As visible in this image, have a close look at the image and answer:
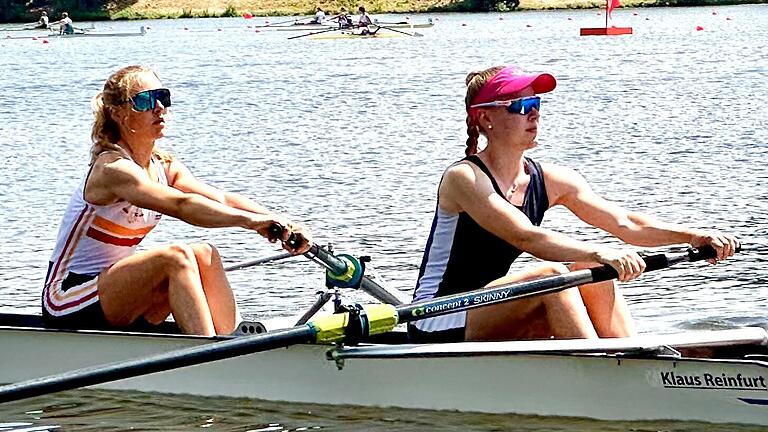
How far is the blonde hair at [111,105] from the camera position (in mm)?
6992

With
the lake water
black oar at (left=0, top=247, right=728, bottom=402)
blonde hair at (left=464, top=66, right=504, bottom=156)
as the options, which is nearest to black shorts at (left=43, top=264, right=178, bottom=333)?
the lake water

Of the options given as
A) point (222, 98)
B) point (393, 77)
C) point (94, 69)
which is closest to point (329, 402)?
point (222, 98)

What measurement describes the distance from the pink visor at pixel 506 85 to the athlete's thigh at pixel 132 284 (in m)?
1.74

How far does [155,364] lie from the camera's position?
6.00 metres

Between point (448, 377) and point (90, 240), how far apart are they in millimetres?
1949

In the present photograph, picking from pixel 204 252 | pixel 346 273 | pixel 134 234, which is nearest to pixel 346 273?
pixel 346 273

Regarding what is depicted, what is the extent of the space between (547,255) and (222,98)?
24368 millimetres

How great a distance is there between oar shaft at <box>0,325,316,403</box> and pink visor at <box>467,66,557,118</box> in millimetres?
1327

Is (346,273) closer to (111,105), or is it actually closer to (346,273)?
(346,273)

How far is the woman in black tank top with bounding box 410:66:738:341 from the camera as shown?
6.36 meters

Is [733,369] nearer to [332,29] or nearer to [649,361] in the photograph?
[649,361]

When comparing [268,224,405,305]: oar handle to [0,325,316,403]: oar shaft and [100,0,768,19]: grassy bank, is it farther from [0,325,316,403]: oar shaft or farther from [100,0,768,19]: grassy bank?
[100,0,768,19]: grassy bank

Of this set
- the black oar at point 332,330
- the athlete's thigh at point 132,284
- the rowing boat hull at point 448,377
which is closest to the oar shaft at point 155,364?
the black oar at point 332,330

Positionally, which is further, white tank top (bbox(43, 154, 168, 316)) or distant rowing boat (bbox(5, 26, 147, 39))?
distant rowing boat (bbox(5, 26, 147, 39))
